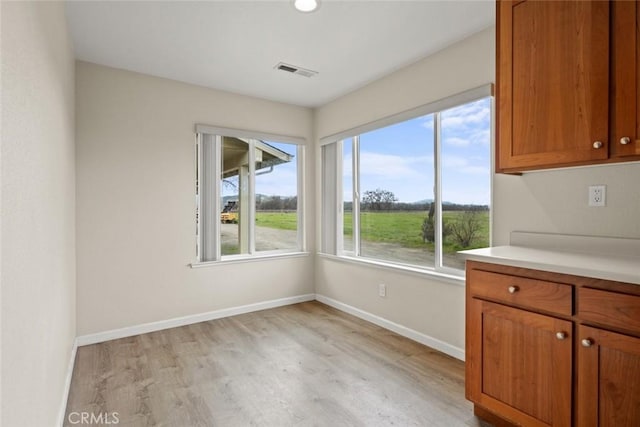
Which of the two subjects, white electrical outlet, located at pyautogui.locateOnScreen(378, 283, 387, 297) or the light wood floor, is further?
white electrical outlet, located at pyautogui.locateOnScreen(378, 283, 387, 297)

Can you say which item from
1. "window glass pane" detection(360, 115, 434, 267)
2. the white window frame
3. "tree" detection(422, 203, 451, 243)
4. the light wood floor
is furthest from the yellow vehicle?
"tree" detection(422, 203, 451, 243)

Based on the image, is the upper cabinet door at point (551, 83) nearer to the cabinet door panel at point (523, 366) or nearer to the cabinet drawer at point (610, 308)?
the cabinet drawer at point (610, 308)

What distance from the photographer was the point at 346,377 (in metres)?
2.33

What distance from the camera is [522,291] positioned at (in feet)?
5.31

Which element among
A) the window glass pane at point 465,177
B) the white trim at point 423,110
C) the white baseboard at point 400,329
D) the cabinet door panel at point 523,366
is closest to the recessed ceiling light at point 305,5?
the white trim at point 423,110

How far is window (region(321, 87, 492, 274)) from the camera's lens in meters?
2.63

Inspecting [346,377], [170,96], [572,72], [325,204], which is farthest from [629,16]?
[170,96]

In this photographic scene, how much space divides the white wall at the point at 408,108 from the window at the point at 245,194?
2.18ft

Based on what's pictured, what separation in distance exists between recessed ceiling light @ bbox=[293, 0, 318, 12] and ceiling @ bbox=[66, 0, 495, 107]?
0.16 feet

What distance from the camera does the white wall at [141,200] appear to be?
2930 mm

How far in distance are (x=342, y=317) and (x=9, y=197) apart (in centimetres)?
310

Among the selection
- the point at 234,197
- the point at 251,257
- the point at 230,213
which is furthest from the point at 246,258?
the point at 234,197

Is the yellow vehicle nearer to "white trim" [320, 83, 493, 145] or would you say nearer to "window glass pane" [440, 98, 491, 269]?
"white trim" [320, 83, 493, 145]

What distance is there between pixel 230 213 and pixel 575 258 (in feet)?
10.4
